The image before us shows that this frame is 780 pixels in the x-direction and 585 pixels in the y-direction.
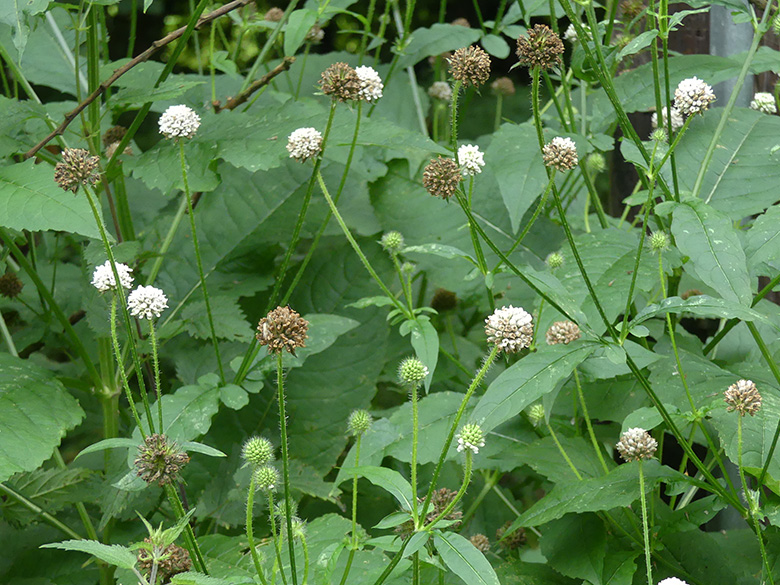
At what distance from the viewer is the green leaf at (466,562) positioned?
1.24 m

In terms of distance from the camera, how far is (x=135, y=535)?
6.94ft

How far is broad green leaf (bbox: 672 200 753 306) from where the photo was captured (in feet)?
4.85

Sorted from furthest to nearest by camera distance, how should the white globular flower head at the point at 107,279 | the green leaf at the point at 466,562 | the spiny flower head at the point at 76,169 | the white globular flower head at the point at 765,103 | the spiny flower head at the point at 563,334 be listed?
the white globular flower head at the point at 765,103, the spiny flower head at the point at 563,334, the white globular flower head at the point at 107,279, the spiny flower head at the point at 76,169, the green leaf at the point at 466,562

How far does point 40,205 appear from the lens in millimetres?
1649

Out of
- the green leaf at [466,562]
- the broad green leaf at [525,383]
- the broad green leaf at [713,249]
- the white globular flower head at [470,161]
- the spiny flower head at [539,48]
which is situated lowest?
the green leaf at [466,562]

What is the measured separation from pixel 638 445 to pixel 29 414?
1346mm

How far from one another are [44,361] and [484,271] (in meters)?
1.75

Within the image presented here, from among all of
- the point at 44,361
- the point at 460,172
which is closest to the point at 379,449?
the point at 460,172

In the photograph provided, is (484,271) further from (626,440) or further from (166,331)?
(166,331)

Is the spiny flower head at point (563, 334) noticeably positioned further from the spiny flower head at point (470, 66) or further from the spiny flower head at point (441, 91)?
the spiny flower head at point (441, 91)

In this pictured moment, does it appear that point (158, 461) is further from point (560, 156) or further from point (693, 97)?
point (693, 97)

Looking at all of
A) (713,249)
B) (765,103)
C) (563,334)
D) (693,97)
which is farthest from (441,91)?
(713,249)

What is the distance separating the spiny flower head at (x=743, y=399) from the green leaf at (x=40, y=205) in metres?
1.23

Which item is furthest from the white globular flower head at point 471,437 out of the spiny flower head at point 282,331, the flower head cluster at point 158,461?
the flower head cluster at point 158,461
